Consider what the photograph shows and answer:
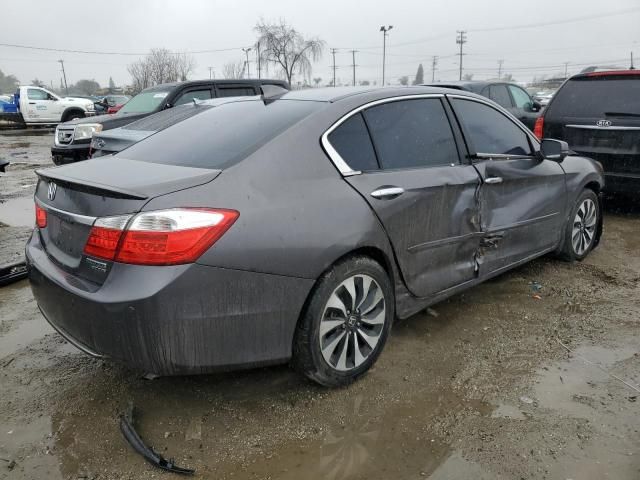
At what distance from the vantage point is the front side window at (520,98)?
10.5 m

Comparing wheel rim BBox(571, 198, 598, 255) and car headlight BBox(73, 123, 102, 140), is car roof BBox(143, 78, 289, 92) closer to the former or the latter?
car headlight BBox(73, 123, 102, 140)

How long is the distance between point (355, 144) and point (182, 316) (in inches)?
52.2

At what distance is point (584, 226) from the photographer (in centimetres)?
491

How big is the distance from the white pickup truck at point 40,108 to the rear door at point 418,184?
22.1 meters

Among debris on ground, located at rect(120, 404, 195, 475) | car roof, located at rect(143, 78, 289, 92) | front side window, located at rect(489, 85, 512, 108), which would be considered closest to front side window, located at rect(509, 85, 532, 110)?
front side window, located at rect(489, 85, 512, 108)

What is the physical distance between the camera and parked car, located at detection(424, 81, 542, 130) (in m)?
9.67

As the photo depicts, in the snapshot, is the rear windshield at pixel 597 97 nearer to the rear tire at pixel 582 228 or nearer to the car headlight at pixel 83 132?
the rear tire at pixel 582 228

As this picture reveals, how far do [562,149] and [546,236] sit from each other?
70 cm

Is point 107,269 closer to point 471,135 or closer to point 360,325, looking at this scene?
point 360,325

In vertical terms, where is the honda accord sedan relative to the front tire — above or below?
above

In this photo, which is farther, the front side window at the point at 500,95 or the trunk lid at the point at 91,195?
the front side window at the point at 500,95

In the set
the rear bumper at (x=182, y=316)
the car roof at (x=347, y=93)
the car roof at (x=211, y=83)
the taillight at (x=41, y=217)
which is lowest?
the rear bumper at (x=182, y=316)

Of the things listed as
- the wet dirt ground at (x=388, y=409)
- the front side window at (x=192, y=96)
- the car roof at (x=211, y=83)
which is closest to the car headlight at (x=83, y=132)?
the car roof at (x=211, y=83)

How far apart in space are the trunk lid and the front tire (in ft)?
2.62
